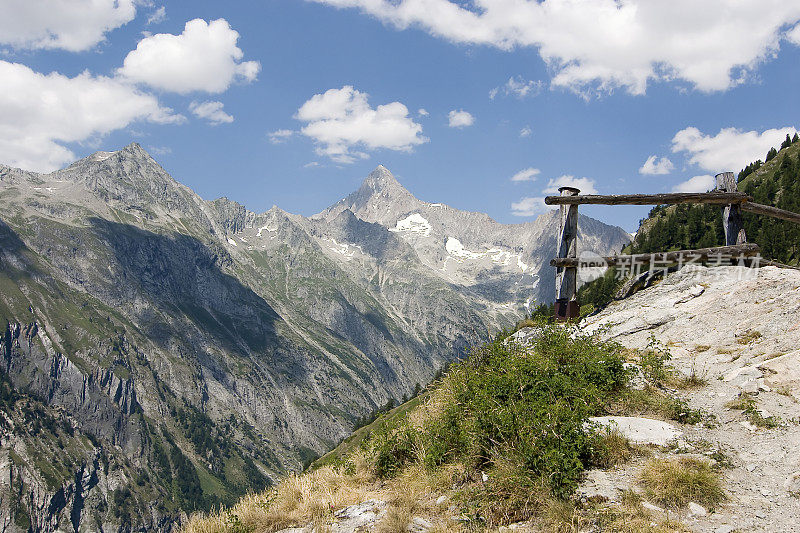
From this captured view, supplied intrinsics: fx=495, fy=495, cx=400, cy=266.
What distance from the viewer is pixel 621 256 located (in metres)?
15.0

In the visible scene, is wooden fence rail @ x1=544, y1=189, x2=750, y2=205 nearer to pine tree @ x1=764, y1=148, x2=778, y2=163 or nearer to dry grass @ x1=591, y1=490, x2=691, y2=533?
dry grass @ x1=591, y1=490, x2=691, y2=533

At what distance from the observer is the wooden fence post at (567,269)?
14852 mm

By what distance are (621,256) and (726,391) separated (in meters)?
6.09

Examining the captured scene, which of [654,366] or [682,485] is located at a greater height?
[654,366]

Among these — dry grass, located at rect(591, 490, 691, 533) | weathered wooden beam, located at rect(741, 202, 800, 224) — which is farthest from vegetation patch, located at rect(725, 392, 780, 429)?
weathered wooden beam, located at rect(741, 202, 800, 224)

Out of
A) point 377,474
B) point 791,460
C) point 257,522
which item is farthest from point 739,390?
point 257,522

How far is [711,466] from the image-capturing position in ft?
22.9

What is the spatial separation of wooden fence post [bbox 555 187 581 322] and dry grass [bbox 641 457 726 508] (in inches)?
320

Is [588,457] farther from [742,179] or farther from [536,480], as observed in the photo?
[742,179]

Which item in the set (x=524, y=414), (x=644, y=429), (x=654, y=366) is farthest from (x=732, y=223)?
(x=524, y=414)

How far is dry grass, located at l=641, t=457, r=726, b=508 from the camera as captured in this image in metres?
6.27

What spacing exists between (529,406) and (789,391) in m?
5.20

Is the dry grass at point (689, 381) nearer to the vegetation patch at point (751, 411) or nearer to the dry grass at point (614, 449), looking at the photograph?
the vegetation patch at point (751, 411)

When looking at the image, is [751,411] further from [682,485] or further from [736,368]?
[682,485]
